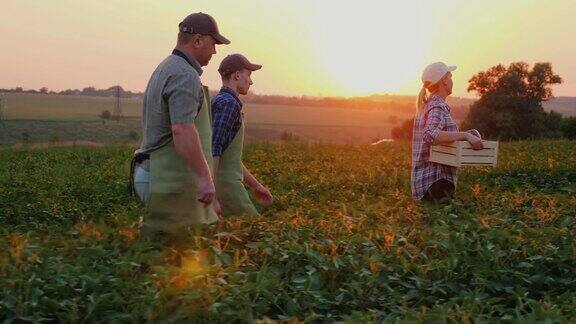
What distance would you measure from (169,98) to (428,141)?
3.63 m

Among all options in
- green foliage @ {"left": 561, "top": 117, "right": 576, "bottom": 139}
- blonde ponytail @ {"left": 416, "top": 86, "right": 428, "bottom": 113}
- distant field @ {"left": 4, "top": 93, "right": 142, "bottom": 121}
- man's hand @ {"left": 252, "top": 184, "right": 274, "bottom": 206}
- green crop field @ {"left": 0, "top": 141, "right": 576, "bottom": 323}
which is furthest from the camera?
distant field @ {"left": 4, "top": 93, "right": 142, "bottom": 121}

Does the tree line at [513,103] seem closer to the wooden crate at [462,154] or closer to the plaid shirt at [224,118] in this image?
the wooden crate at [462,154]

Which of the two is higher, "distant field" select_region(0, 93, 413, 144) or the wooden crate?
the wooden crate

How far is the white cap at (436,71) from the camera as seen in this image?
7.69m

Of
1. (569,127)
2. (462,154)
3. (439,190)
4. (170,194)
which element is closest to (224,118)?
(170,194)

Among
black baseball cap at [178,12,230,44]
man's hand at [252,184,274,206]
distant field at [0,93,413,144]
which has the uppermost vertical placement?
black baseball cap at [178,12,230,44]

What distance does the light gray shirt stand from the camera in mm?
4949

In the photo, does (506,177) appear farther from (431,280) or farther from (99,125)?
(99,125)

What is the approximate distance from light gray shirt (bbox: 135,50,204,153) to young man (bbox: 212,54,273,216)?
1.05 meters

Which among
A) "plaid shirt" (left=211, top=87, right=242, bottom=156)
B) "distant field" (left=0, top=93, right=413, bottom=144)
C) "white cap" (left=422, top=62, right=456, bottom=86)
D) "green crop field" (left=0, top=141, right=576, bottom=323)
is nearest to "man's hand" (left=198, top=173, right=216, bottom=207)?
"green crop field" (left=0, top=141, right=576, bottom=323)

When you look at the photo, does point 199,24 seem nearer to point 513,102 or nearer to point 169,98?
point 169,98

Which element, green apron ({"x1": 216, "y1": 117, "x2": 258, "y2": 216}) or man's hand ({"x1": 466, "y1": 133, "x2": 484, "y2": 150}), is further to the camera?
man's hand ({"x1": 466, "y1": 133, "x2": 484, "y2": 150})

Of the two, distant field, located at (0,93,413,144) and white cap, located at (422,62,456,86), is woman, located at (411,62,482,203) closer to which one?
white cap, located at (422,62,456,86)

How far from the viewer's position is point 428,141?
776cm
